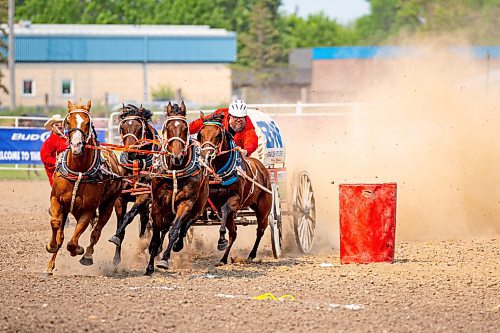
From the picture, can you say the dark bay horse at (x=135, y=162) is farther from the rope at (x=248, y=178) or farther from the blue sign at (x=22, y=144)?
the blue sign at (x=22, y=144)

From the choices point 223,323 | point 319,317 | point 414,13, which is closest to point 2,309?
point 223,323

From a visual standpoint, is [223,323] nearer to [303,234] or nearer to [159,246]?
[159,246]

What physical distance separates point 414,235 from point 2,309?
28.9 ft

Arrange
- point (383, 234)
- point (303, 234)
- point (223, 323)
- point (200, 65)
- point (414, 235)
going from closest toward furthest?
point (223, 323), point (383, 234), point (303, 234), point (414, 235), point (200, 65)

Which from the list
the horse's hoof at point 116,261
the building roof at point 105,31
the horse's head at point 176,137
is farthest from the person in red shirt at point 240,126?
the building roof at point 105,31

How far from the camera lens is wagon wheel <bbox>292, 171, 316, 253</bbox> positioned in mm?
14719

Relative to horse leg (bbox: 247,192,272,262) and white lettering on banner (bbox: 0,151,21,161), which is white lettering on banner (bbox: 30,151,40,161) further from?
horse leg (bbox: 247,192,272,262)

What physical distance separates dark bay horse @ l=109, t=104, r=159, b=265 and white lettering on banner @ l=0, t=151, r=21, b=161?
44.9ft

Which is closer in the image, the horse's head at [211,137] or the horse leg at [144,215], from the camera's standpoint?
the horse's head at [211,137]

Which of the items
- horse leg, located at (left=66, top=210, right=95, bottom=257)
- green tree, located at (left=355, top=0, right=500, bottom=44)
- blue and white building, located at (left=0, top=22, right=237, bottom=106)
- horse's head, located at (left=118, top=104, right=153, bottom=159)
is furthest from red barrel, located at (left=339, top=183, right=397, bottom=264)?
blue and white building, located at (left=0, top=22, right=237, bottom=106)

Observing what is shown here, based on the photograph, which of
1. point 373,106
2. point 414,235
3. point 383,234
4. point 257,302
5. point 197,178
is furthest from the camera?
point 373,106

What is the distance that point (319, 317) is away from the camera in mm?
9070

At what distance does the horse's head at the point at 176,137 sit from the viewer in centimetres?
1134

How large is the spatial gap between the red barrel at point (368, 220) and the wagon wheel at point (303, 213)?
6.86 feet
